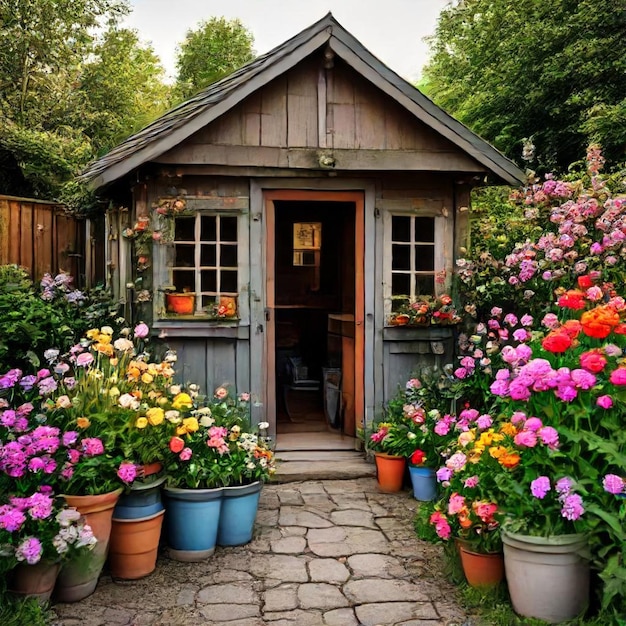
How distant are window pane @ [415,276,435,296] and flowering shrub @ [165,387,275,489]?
240 cm

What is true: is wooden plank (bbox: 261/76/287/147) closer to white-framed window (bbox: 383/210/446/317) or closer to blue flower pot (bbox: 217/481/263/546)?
white-framed window (bbox: 383/210/446/317)

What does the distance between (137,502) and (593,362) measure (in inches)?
98.8

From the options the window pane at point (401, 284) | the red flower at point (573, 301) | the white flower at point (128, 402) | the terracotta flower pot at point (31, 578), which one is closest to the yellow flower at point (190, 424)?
the white flower at point (128, 402)

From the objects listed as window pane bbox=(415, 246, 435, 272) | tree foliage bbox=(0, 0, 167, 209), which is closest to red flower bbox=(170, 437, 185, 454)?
window pane bbox=(415, 246, 435, 272)

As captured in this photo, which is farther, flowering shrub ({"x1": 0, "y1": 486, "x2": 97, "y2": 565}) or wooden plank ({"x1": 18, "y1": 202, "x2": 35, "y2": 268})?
wooden plank ({"x1": 18, "y1": 202, "x2": 35, "y2": 268})

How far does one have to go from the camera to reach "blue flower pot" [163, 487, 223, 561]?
13.7 feet

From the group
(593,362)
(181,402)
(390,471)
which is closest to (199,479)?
(181,402)

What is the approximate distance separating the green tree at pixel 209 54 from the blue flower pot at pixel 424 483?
2143 centimetres

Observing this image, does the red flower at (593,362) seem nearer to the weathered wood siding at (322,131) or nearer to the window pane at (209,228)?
the weathered wood siding at (322,131)

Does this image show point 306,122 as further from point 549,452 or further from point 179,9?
point 179,9

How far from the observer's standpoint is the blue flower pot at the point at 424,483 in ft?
17.5

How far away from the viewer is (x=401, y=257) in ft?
21.0

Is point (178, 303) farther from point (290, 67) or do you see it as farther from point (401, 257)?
point (290, 67)

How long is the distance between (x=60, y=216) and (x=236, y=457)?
239 inches
